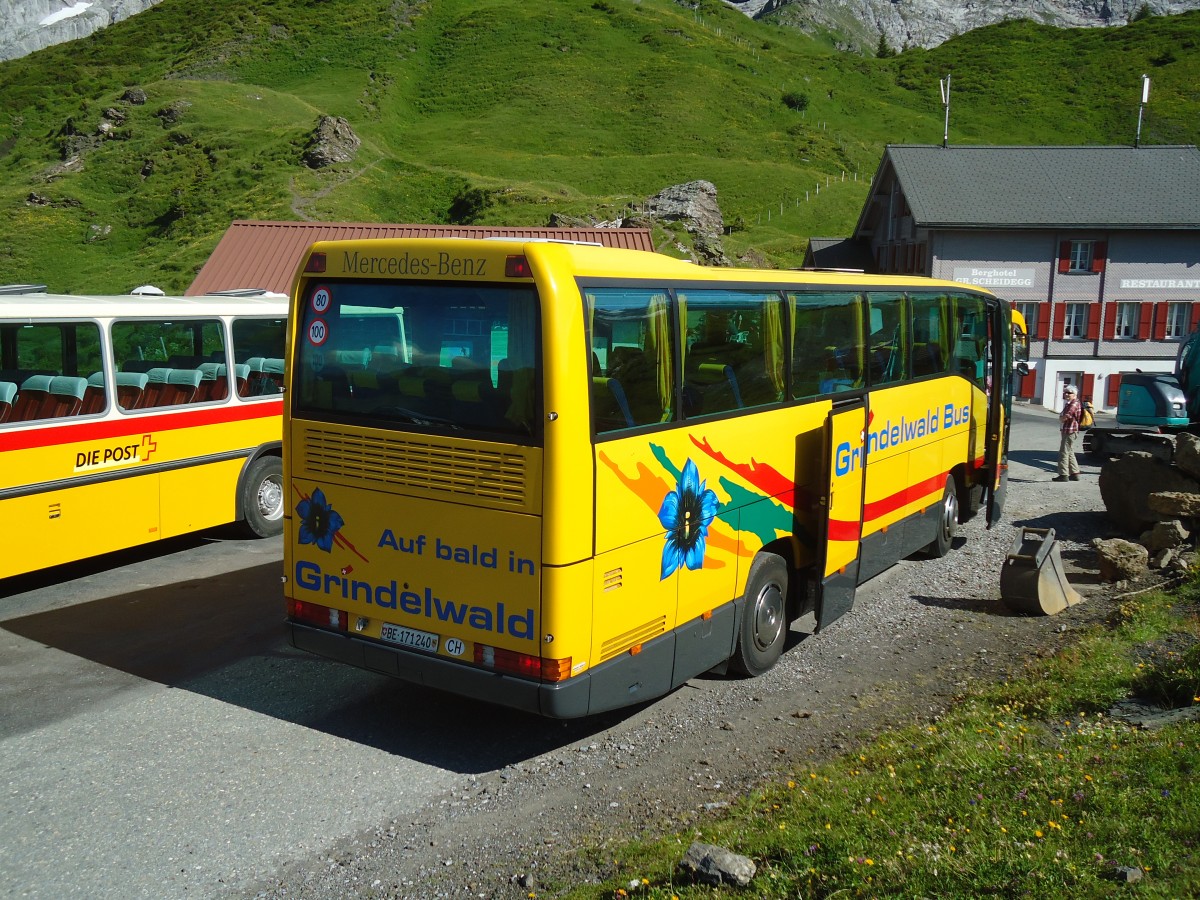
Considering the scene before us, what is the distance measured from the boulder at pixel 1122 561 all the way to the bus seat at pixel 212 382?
10792 mm

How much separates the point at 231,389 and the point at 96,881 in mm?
8403

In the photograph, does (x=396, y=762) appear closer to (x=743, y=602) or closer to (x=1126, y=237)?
(x=743, y=602)

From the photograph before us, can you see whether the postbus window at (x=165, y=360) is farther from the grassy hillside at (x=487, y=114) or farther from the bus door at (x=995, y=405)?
the grassy hillside at (x=487, y=114)

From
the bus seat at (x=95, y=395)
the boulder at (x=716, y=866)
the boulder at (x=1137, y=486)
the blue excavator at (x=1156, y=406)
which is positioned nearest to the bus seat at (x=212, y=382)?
the bus seat at (x=95, y=395)

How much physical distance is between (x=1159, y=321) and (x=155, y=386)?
1649 inches

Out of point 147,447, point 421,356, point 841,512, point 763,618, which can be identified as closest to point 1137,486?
point 841,512

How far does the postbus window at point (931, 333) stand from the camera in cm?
1191

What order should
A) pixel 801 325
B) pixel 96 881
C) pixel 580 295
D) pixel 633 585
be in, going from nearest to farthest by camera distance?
pixel 96 881, pixel 580 295, pixel 633 585, pixel 801 325

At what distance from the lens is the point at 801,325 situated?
941 cm

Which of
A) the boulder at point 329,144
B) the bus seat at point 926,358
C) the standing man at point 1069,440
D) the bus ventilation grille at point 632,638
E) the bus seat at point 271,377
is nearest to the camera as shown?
the bus ventilation grille at point 632,638

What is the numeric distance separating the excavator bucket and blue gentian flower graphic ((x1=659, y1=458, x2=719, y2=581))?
4542 mm

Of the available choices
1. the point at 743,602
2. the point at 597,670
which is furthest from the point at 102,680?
the point at 743,602

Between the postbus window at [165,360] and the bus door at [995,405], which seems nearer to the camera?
the postbus window at [165,360]

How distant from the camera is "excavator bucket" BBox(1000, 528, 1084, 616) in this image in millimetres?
10805
